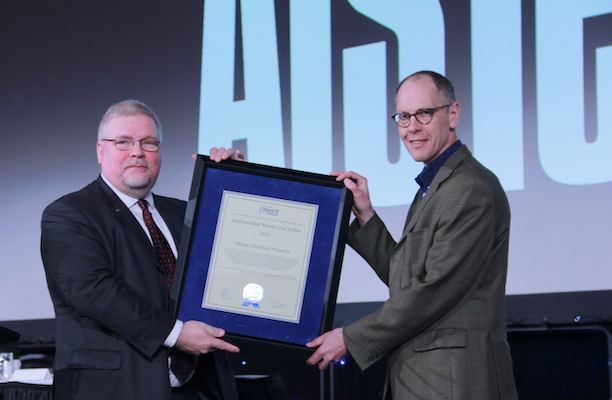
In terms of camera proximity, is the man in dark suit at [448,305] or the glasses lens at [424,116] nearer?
the man in dark suit at [448,305]

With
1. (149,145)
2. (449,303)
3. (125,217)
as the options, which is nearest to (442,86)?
(449,303)

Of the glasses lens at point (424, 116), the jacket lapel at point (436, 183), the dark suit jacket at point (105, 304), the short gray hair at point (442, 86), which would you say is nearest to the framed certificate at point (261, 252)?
the dark suit jacket at point (105, 304)

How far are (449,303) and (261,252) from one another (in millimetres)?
699

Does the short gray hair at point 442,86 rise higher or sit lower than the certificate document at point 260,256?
higher

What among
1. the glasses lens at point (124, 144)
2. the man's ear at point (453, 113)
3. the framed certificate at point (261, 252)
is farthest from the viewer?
the glasses lens at point (124, 144)

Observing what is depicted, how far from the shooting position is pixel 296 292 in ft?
6.78

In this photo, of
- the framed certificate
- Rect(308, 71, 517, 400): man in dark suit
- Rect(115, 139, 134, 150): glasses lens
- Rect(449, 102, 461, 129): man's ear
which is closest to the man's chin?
Rect(115, 139, 134, 150): glasses lens

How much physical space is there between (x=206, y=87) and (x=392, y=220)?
1.71 metres

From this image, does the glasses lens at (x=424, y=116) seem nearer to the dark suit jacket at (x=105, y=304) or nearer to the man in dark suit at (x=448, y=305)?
the man in dark suit at (x=448, y=305)

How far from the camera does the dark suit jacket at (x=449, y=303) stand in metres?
1.79

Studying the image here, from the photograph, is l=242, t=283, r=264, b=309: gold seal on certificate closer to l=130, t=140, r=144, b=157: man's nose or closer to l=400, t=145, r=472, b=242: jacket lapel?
l=400, t=145, r=472, b=242: jacket lapel

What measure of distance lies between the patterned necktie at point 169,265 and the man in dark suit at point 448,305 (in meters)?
0.48

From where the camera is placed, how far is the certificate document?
205cm

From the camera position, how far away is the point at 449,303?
184 cm
